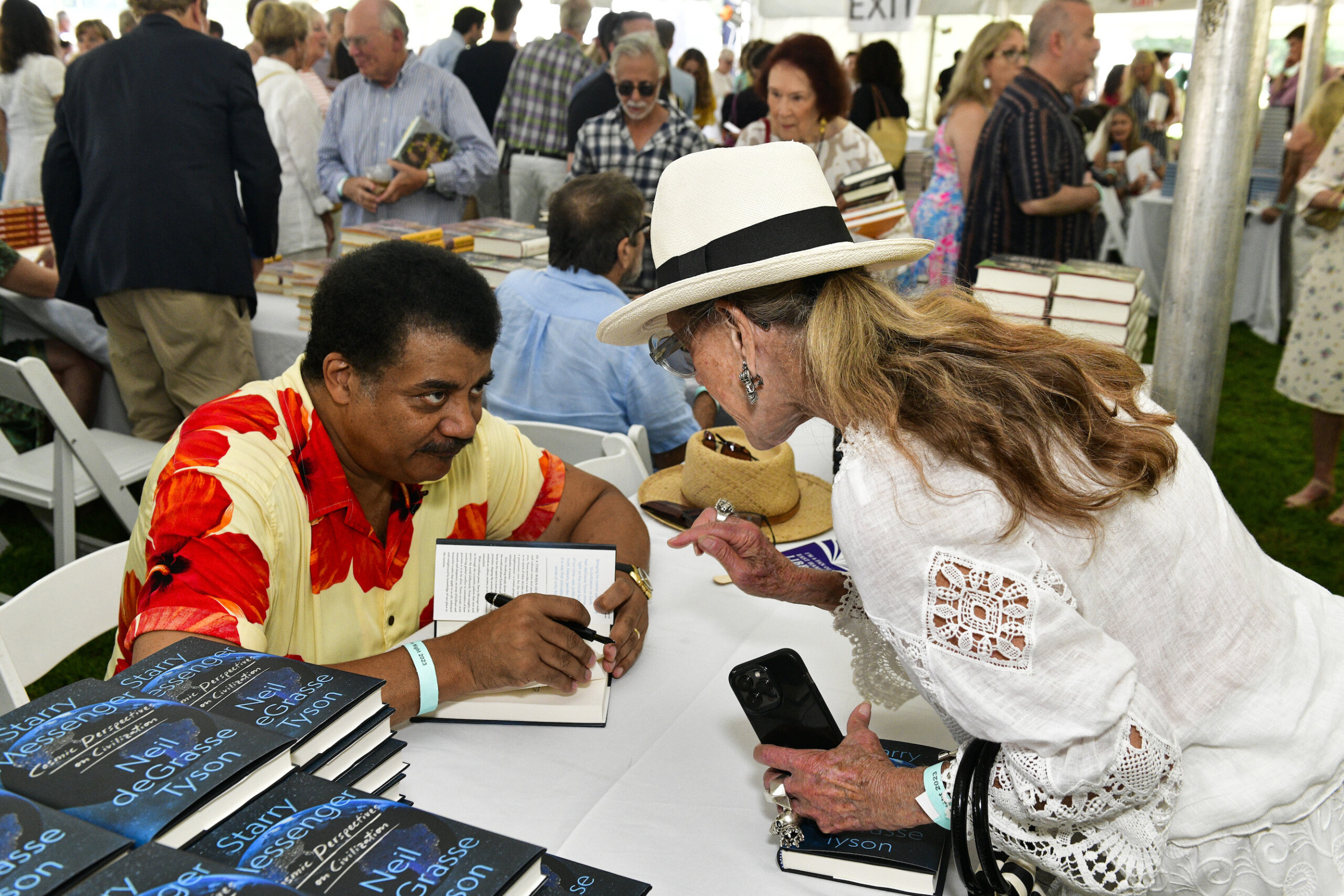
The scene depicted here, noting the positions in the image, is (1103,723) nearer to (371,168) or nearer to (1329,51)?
(371,168)

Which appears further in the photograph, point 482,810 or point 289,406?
point 289,406

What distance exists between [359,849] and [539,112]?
6.28 metres

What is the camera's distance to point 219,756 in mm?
801

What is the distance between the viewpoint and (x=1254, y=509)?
464cm

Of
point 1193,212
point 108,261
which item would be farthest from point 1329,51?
point 108,261

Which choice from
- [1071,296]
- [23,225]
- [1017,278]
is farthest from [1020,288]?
[23,225]

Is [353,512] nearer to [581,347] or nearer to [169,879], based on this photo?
[169,879]

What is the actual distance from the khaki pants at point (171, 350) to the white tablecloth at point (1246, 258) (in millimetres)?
6217

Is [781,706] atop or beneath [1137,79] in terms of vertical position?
beneath

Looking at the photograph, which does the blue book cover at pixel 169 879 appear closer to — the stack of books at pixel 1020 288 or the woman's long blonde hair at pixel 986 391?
the woman's long blonde hair at pixel 986 391

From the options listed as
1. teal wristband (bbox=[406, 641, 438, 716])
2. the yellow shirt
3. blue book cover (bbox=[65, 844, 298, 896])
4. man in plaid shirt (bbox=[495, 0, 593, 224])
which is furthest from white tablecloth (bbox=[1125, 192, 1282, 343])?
blue book cover (bbox=[65, 844, 298, 896])

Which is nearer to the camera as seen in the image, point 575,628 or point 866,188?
point 575,628

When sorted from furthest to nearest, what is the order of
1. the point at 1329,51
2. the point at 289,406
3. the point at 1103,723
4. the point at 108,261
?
the point at 1329,51
the point at 108,261
the point at 289,406
the point at 1103,723

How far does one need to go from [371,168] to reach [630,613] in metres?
3.72
